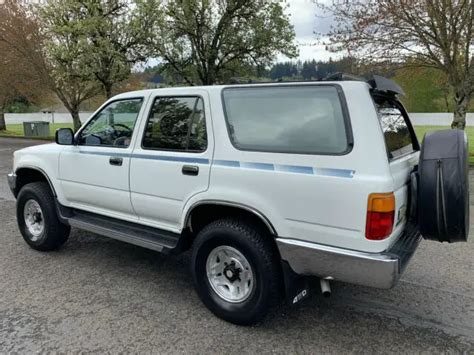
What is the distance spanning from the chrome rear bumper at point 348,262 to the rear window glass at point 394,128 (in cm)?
71

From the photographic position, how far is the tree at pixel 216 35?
1595 cm

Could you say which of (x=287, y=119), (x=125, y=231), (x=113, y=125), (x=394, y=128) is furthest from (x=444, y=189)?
(x=113, y=125)

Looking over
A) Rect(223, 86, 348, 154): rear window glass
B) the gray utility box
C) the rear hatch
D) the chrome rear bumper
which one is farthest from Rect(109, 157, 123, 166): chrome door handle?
the gray utility box

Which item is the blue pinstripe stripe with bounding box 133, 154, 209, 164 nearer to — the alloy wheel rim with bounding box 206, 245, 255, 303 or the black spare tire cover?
the alloy wheel rim with bounding box 206, 245, 255, 303

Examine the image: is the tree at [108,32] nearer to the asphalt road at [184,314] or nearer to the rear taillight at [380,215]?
the asphalt road at [184,314]

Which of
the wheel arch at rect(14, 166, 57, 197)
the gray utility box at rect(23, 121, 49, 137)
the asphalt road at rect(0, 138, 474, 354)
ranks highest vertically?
the gray utility box at rect(23, 121, 49, 137)

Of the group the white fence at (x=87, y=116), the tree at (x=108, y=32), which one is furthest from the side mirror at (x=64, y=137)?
the white fence at (x=87, y=116)

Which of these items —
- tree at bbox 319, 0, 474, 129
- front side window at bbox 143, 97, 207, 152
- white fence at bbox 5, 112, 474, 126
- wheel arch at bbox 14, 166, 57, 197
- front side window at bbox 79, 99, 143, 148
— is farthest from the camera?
white fence at bbox 5, 112, 474, 126

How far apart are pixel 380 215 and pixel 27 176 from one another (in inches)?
168

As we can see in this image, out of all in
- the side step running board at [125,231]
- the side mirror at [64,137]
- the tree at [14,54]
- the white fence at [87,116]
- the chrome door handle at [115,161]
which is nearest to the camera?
the side step running board at [125,231]

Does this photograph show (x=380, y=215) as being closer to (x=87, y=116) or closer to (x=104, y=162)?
(x=104, y=162)

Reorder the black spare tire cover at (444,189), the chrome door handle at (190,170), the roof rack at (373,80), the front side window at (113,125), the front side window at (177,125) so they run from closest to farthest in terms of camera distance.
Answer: the black spare tire cover at (444,189) → the roof rack at (373,80) → the chrome door handle at (190,170) → the front side window at (177,125) → the front side window at (113,125)

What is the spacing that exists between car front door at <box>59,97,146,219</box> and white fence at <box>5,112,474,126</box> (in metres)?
37.7

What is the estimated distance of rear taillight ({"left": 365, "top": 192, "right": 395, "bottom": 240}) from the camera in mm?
2506
